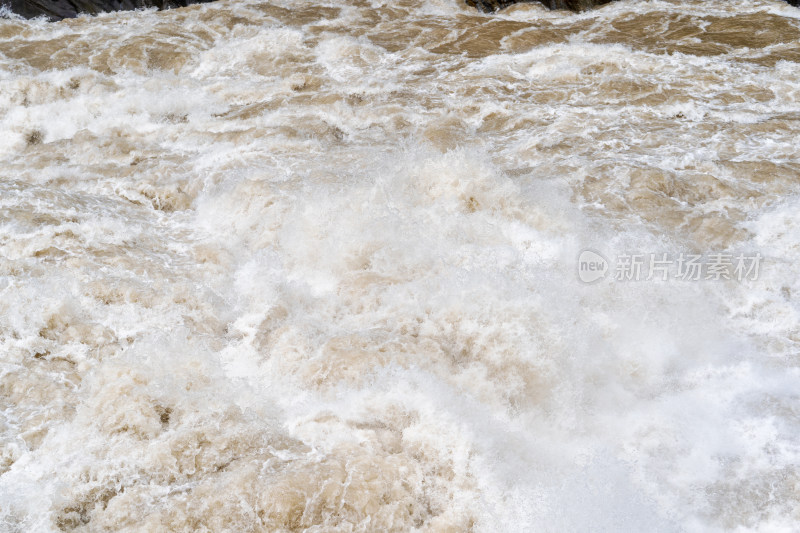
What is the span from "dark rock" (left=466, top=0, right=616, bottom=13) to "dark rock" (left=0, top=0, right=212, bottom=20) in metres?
6.96

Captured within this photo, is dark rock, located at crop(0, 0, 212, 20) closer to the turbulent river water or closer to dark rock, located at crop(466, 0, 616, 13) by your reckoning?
the turbulent river water

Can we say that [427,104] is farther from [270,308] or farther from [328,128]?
[270,308]

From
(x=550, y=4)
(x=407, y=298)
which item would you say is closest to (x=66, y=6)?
(x=550, y=4)

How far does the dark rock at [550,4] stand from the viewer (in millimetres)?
12297

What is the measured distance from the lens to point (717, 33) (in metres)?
9.97

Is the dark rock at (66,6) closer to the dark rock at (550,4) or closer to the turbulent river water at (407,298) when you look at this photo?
the turbulent river water at (407,298)

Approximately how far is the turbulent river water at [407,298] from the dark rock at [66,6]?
3853mm

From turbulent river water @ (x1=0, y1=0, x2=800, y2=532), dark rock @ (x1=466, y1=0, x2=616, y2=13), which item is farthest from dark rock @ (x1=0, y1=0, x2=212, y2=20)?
dark rock @ (x1=466, y1=0, x2=616, y2=13)

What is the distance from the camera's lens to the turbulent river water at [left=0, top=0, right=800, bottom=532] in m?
3.17

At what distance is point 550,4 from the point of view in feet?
40.8

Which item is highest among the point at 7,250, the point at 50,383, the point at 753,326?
the point at 7,250

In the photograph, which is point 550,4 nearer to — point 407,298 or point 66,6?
point 66,6

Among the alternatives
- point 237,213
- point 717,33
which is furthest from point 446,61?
point 237,213

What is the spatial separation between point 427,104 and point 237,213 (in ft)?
11.0
